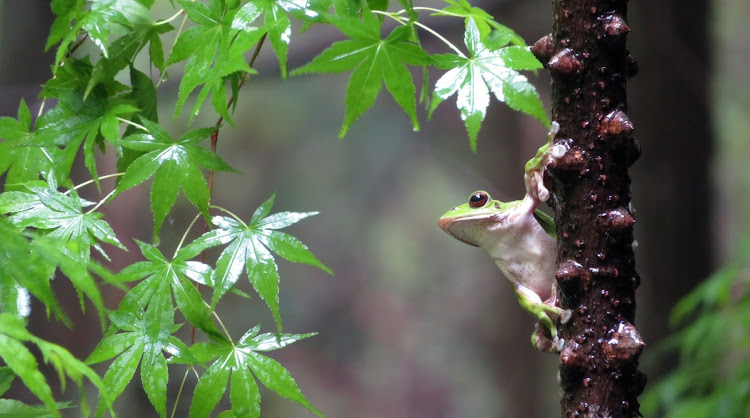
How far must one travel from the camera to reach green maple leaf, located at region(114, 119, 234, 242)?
81 centimetres

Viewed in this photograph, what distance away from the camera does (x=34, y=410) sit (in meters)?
0.71

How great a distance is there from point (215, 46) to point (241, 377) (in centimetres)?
42

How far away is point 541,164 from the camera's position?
77 cm

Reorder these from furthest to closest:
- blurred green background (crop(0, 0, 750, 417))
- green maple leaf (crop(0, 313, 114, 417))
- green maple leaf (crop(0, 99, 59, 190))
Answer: blurred green background (crop(0, 0, 750, 417)) < green maple leaf (crop(0, 99, 59, 190)) < green maple leaf (crop(0, 313, 114, 417))

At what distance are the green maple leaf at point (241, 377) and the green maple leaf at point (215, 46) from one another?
0.30 m

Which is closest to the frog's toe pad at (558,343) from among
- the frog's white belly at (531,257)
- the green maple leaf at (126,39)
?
the frog's white belly at (531,257)

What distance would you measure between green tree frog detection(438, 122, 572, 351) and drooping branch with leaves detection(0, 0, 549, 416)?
0.59ft

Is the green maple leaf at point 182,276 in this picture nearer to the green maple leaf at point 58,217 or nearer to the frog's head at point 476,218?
the green maple leaf at point 58,217

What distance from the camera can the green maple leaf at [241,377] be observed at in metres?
0.81

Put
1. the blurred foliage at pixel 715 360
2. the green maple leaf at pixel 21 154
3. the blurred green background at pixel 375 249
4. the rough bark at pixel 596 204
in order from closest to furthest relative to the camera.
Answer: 1. the rough bark at pixel 596 204
2. the green maple leaf at pixel 21 154
3. the blurred foliage at pixel 715 360
4. the blurred green background at pixel 375 249

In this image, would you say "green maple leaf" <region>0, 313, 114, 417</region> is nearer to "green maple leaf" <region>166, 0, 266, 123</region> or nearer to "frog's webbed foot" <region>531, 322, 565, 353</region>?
"green maple leaf" <region>166, 0, 266, 123</region>

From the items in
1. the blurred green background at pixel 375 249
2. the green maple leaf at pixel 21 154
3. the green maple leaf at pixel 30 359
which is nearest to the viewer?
the green maple leaf at pixel 30 359

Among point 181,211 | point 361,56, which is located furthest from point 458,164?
point 361,56

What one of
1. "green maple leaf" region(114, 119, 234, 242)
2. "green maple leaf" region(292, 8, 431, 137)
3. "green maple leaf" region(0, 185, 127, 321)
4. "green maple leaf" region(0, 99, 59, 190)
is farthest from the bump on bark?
"green maple leaf" region(0, 99, 59, 190)
